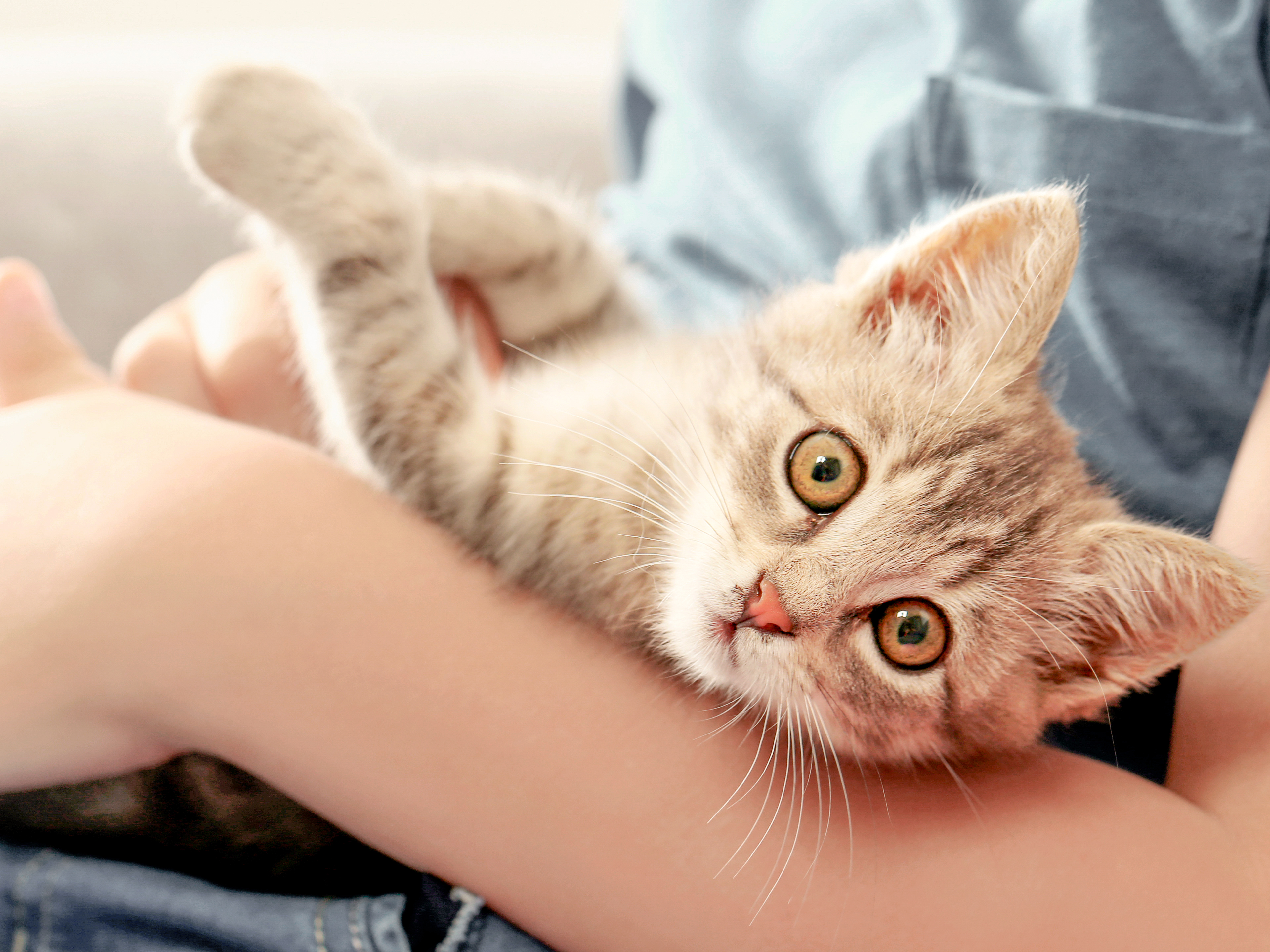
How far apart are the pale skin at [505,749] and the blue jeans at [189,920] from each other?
0.04 metres

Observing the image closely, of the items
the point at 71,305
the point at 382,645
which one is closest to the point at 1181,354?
the point at 382,645

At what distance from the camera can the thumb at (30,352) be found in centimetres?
95

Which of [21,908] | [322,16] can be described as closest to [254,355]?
[21,908]

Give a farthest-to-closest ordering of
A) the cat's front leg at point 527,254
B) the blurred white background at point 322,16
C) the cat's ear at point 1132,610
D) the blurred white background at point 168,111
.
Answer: the blurred white background at point 322,16 < the blurred white background at point 168,111 < the cat's front leg at point 527,254 < the cat's ear at point 1132,610

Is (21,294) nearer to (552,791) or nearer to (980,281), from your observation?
(552,791)

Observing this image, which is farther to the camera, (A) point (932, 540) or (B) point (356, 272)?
(B) point (356, 272)

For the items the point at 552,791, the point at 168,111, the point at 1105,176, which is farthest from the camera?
the point at 168,111

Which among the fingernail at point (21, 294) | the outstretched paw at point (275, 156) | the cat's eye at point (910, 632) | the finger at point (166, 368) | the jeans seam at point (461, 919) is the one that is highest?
the outstretched paw at point (275, 156)

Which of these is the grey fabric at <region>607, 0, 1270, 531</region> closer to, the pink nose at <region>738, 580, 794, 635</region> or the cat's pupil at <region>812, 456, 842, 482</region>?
the cat's pupil at <region>812, 456, 842, 482</region>

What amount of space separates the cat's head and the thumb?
75 cm

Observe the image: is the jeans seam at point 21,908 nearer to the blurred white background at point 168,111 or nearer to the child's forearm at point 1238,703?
the blurred white background at point 168,111

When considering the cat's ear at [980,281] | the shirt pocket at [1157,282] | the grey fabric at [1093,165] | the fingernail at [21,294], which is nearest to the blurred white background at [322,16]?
the grey fabric at [1093,165]

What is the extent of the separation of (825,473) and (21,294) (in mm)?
944

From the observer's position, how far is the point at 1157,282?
938mm
